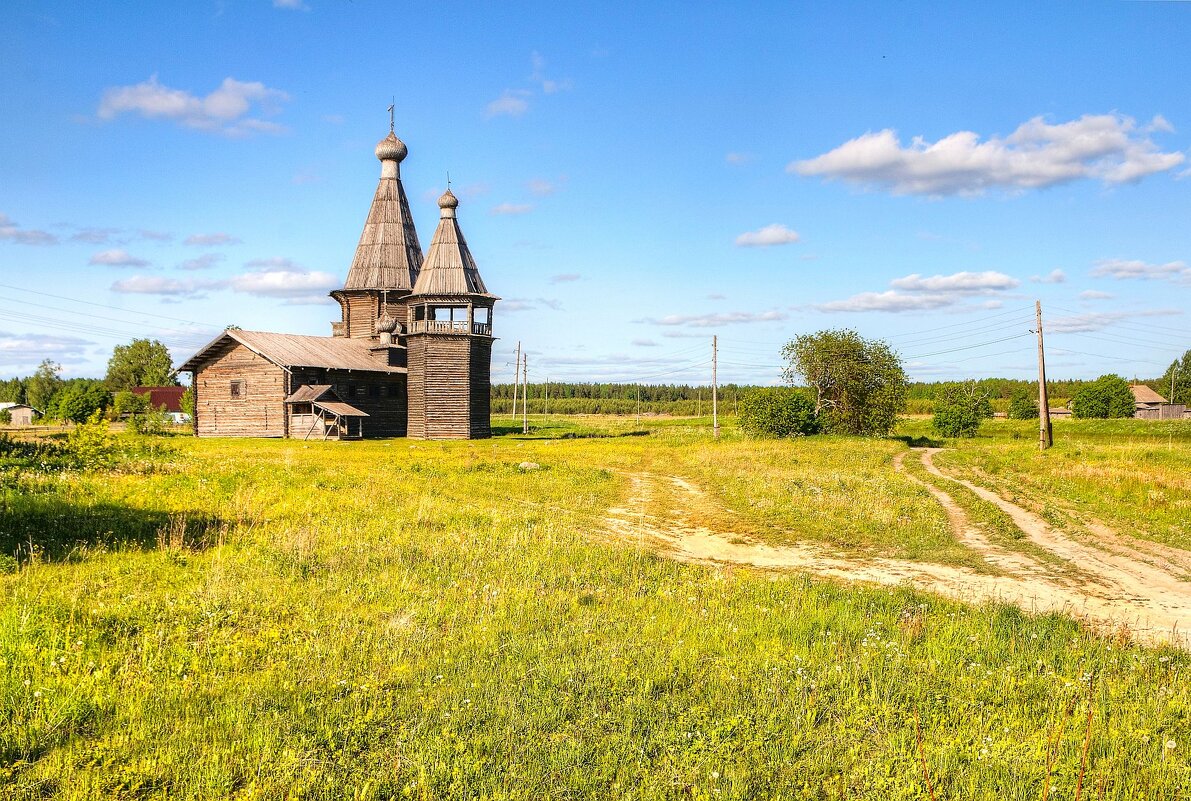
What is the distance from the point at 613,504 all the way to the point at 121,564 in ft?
38.2

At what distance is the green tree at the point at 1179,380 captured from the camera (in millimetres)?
111875

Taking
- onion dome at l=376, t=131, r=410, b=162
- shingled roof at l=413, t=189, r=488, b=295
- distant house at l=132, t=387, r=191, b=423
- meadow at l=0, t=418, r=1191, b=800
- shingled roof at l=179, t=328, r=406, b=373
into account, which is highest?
onion dome at l=376, t=131, r=410, b=162

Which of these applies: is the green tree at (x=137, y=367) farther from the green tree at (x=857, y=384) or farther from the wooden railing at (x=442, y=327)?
the green tree at (x=857, y=384)

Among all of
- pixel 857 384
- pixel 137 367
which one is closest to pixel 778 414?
pixel 857 384

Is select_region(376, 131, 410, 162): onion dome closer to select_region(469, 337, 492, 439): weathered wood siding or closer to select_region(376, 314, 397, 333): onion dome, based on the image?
select_region(376, 314, 397, 333): onion dome

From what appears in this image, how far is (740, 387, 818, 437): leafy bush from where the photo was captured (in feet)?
145

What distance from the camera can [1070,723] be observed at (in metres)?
6.20

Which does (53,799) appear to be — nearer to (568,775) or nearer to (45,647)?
(45,647)

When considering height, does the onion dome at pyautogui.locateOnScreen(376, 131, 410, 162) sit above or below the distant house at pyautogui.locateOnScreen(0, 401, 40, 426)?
above

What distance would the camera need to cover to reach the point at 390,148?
2028 inches

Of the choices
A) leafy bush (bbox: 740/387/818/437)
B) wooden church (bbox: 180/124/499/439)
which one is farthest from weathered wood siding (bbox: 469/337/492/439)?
leafy bush (bbox: 740/387/818/437)

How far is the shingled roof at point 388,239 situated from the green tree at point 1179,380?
372ft

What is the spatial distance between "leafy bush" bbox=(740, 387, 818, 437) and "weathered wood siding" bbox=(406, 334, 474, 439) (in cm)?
1654

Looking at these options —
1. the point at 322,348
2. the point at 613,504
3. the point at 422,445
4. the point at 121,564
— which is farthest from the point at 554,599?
the point at 322,348
